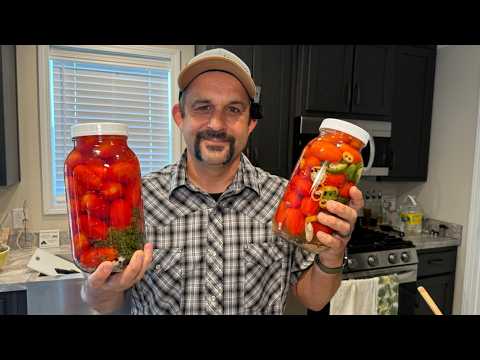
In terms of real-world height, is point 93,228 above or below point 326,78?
below

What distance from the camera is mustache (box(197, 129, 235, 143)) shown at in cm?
92

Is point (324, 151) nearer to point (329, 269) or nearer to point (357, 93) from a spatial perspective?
point (329, 269)

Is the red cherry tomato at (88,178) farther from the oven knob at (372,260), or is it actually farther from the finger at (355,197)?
the oven knob at (372,260)

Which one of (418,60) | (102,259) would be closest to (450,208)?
(418,60)

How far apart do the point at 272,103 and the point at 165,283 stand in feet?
4.38

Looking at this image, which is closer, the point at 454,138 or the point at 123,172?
the point at 123,172

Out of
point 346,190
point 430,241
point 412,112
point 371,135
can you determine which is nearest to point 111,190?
point 346,190

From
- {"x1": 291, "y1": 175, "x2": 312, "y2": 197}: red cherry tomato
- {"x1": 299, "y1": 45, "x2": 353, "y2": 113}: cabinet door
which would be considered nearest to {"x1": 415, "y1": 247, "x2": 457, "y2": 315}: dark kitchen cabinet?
{"x1": 299, "y1": 45, "x2": 353, "y2": 113}: cabinet door

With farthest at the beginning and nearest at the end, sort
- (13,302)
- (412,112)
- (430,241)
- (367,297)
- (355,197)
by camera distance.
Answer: (412,112) < (430,241) < (367,297) < (13,302) < (355,197)

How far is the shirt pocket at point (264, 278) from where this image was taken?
3.16ft

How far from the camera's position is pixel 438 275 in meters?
2.29

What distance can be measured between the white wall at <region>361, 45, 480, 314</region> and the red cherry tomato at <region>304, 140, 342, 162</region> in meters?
2.09

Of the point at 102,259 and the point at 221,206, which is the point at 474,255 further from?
the point at 102,259
